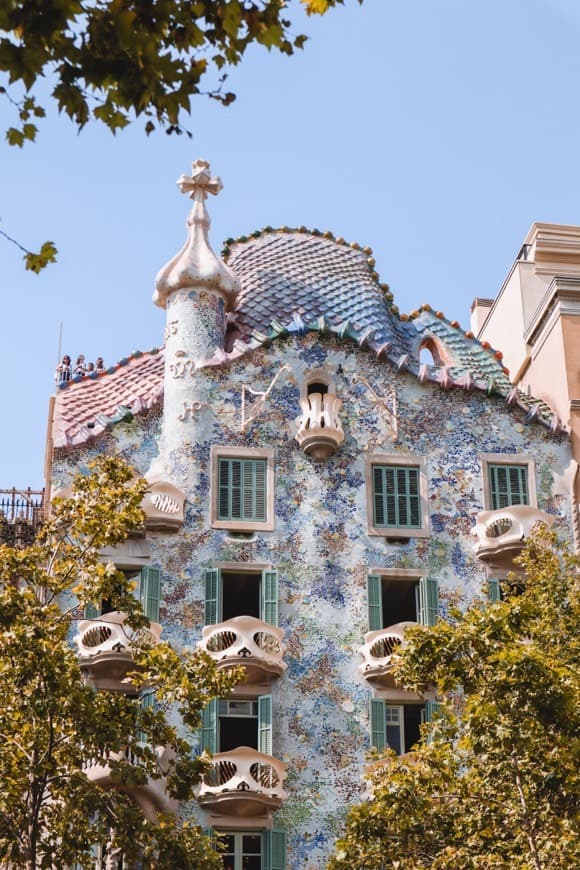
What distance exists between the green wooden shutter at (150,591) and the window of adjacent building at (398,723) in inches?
149

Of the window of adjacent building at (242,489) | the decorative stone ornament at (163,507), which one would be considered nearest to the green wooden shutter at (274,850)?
the window of adjacent building at (242,489)

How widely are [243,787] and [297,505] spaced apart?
5.29m

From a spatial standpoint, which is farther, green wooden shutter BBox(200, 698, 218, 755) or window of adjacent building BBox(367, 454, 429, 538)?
window of adjacent building BBox(367, 454, 429, 538)

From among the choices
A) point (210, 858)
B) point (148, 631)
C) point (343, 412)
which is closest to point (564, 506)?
point (343, 412)

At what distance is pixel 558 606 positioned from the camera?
23688 mm

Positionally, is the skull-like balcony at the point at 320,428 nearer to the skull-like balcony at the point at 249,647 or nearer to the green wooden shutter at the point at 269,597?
the green wooden shutter at the point at 269,597

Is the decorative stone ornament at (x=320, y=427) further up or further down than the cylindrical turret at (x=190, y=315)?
further down

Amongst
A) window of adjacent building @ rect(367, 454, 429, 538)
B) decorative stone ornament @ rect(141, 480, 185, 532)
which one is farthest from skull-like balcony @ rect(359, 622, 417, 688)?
decorative stone ornament @ rect(141, 480, 185, 532)

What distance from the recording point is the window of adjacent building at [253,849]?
83.4ft

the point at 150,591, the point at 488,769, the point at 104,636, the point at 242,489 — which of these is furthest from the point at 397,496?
the point at 488,769

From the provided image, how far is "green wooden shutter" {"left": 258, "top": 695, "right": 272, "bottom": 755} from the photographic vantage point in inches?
1026

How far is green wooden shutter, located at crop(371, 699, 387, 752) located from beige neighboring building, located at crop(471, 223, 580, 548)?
4.65m

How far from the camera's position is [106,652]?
26156mm

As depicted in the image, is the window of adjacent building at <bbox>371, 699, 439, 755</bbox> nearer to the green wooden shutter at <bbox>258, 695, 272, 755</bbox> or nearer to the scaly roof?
the green wooden shutter at <bbox>258, 695, 272, 755</bbox>
